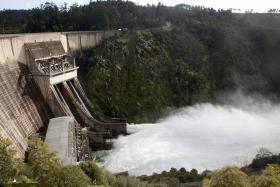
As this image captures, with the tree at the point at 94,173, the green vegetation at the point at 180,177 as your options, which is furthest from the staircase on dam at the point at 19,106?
the green vegetation at the point at 180,177

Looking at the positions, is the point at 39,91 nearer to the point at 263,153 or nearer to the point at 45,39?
the point at 45,39

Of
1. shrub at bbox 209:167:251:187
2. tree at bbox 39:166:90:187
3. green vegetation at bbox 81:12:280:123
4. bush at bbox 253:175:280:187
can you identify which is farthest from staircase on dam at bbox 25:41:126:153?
bush at bbox 253:175:280:187

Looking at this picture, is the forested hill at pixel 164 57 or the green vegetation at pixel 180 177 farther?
the forested hill at pixel 164 57

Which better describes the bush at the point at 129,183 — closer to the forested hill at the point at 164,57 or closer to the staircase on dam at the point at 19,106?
the staircase on dam at the point at 19,106

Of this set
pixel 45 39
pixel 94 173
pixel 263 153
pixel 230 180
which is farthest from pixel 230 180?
pixel 45 39

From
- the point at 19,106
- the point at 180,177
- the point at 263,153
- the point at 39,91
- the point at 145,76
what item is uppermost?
the point at 39,91
